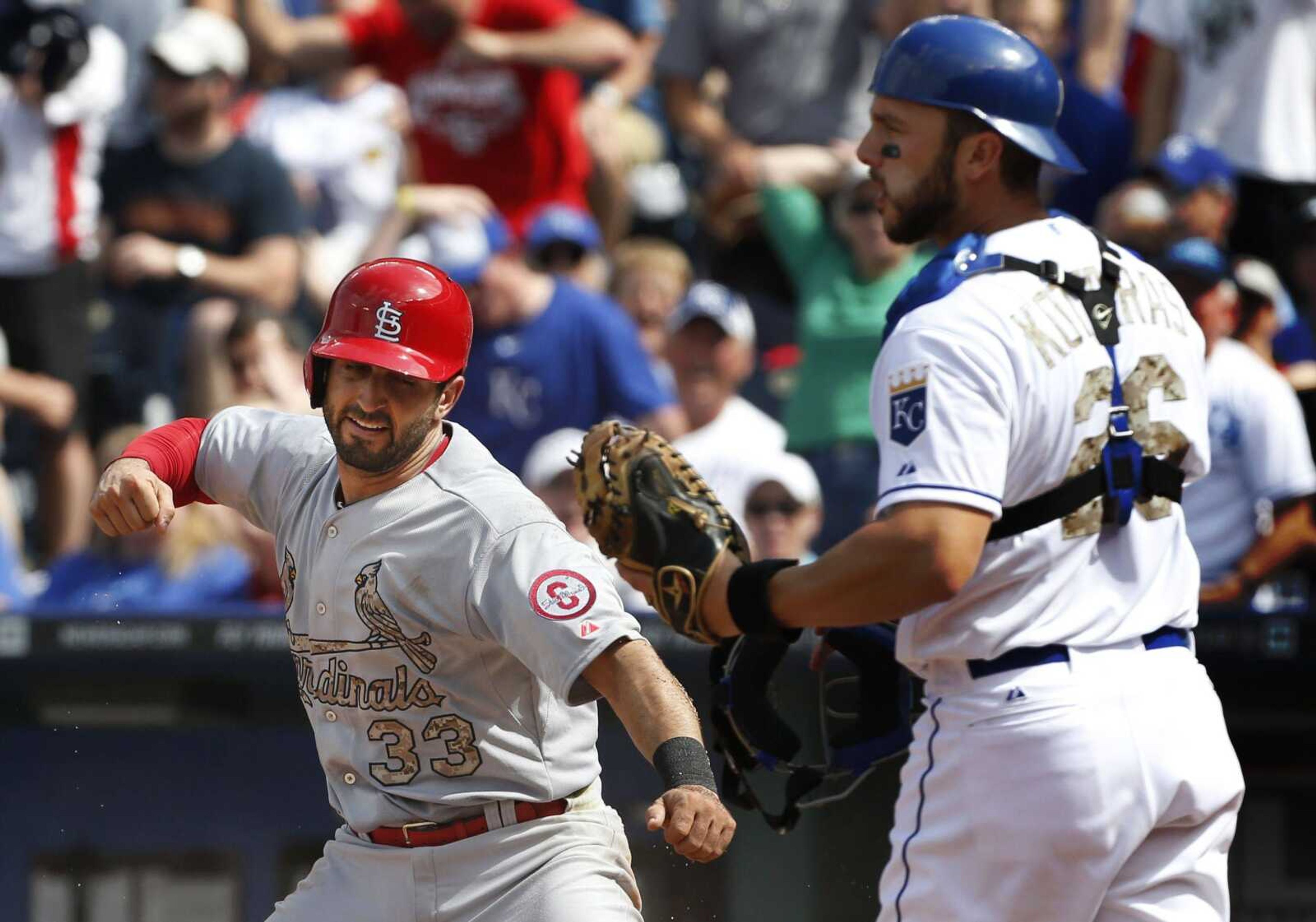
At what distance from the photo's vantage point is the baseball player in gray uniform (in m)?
3.37

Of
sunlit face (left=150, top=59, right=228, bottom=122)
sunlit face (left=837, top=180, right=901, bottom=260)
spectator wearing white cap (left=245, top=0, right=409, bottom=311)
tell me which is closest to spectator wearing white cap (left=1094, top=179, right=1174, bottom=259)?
sunlit face (left=837, top=180, right=901, bottom=260)

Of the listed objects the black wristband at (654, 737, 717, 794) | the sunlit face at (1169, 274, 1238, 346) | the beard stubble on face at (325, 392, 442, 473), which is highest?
the sunlit face at (1169, 274, 1238, 346)

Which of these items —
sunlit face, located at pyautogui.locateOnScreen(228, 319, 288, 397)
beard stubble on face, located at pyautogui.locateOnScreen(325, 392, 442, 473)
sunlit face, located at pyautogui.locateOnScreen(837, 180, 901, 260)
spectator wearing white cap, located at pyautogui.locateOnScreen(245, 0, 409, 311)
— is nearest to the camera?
beard stubble on face, located at pyautogui.locateOnScreen(325, 392, 442, 473)

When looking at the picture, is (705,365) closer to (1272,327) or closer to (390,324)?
(1272,327)

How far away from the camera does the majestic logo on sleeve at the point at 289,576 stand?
3.61 meters

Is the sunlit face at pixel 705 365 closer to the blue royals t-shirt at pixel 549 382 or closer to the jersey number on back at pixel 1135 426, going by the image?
the blue royals t-shirt at pixel 549 382

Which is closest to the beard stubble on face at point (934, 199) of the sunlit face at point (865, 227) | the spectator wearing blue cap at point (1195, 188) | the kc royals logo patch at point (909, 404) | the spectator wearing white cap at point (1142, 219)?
the kc royals logo patch at point (909, 404)

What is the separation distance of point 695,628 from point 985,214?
0.86m

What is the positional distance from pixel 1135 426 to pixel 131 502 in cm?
173

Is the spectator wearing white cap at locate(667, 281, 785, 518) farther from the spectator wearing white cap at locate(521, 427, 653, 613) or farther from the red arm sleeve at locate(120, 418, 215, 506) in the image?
the red arm sleeve at locate(120, 418, 215, 506)

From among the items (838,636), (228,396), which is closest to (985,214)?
(838,636)

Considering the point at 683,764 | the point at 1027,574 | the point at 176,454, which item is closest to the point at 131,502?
the point at 176,454

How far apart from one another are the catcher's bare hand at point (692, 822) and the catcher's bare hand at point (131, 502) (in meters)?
1.08

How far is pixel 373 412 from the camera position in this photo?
3402 mm
